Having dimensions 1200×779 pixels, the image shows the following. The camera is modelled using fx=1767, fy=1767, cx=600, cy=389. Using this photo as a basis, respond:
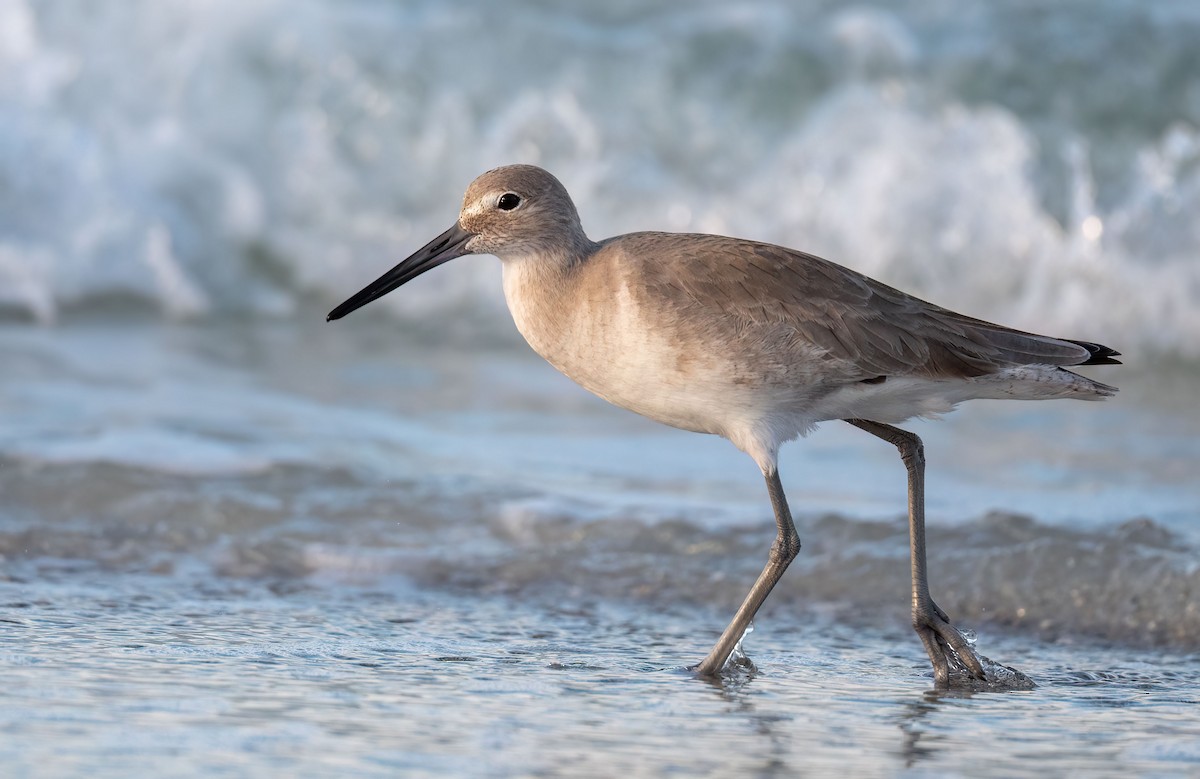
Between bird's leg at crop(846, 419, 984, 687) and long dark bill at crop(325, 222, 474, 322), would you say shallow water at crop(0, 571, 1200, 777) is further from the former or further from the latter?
long dark bill at crop(325, 222, 474, 322)

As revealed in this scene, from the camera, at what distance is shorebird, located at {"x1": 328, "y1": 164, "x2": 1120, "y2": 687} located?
502 centimetres

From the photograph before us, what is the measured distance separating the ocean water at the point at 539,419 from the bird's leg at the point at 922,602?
0.17 metres

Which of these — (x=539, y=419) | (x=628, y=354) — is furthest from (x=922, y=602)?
(x=539, y=419)

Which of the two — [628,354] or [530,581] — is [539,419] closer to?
[530,581]

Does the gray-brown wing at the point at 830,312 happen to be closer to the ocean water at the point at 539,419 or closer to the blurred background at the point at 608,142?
the ocean water at the point at 539,419

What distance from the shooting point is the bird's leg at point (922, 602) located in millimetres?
5035

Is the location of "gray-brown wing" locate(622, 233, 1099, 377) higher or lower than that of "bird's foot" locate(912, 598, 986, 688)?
higher

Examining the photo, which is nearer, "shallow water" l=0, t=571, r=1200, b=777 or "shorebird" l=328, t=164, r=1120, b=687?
"shallow water" l=0, t=571, r=1200, b=777

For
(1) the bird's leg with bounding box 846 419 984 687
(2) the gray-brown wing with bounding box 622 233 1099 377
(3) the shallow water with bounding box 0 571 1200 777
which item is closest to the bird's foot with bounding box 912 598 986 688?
(1) the bird's leg with bounding box 846 419 984 687

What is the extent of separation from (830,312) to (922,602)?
0.90 metres

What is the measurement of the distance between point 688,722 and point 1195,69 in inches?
410

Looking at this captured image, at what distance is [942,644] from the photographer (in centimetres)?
514

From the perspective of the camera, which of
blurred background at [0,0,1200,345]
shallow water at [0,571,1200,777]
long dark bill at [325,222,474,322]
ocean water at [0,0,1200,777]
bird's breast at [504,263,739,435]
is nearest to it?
shallow water at [0,571,1200,777]

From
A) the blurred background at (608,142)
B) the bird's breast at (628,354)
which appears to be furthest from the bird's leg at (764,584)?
the blurred background at (608,142)
